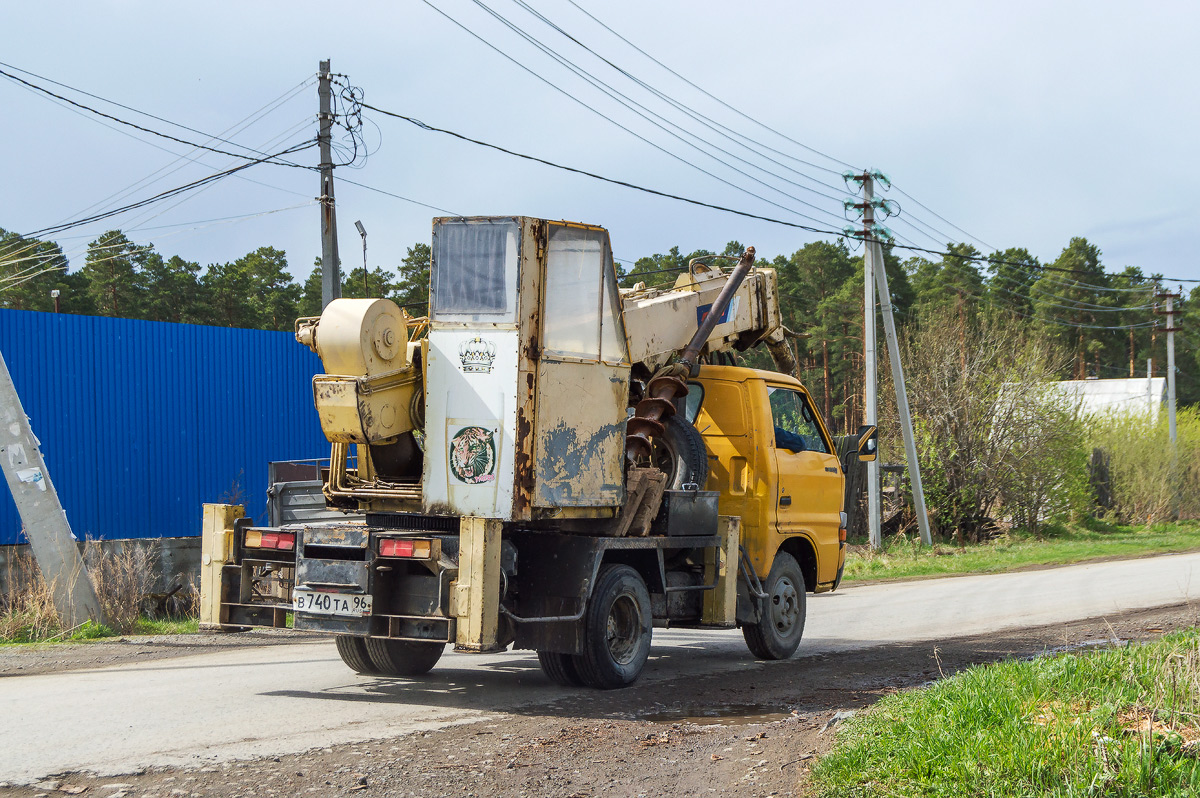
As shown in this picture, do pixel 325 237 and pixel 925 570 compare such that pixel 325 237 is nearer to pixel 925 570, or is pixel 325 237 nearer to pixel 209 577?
pixel 209 577

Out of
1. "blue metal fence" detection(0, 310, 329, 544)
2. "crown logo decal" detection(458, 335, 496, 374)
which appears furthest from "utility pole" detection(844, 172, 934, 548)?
"crown logo decal" detection(458, 335, 496, 374)

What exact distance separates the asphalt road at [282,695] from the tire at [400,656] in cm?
13

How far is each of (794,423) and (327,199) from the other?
1080 centimetres

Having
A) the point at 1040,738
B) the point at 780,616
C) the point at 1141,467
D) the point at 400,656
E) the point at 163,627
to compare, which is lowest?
the point at 163,627

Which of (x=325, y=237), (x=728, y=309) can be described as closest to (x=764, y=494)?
(x=728, y=309)

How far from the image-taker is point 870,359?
24.6 metres

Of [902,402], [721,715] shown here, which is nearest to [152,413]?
[721,715]

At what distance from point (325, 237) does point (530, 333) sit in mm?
11745

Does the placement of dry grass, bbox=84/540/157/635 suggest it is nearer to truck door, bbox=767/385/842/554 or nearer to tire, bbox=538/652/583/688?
tire, bbox=538/652/583/688

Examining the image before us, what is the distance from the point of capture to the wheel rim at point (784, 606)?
32.7 ft

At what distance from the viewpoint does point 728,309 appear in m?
10.2

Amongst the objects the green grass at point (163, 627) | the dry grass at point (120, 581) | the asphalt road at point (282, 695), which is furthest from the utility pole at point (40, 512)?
the asphalt road at point (282, 695)

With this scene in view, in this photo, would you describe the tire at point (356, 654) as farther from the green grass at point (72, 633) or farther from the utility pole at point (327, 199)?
the utility pole at point (327, 199)

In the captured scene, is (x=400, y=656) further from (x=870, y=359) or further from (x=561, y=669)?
(x=870, y=359)
